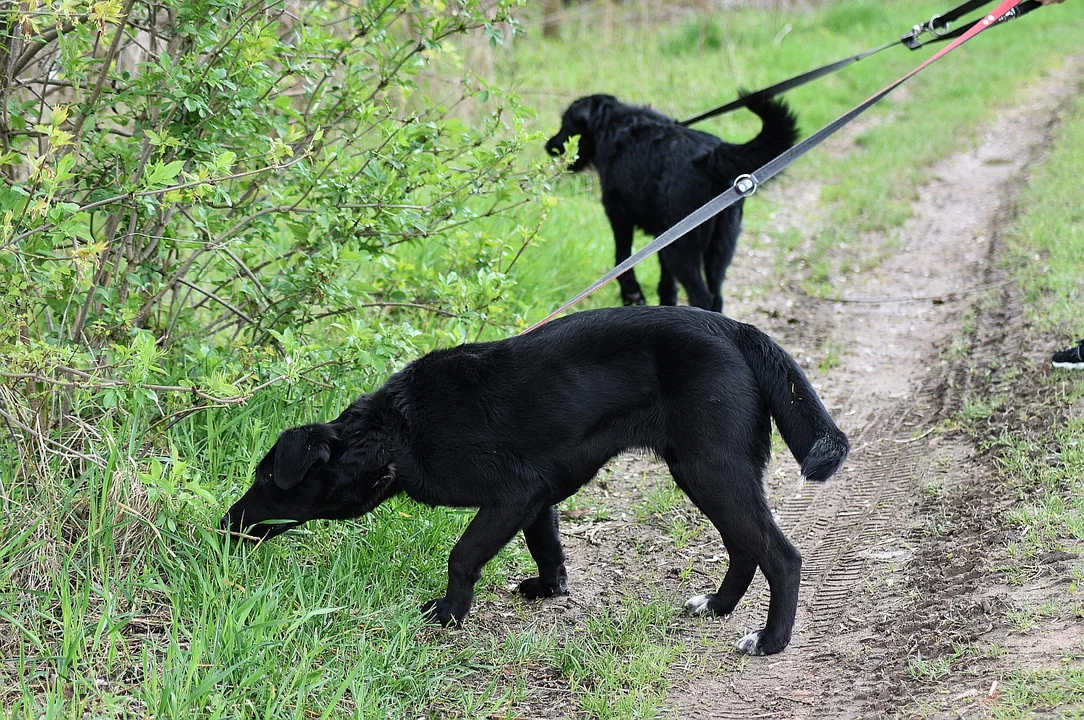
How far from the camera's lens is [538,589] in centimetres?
392

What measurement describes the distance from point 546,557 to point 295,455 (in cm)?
105

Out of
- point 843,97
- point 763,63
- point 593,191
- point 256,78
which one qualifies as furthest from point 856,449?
point 763,63

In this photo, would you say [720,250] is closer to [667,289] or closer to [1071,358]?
[667,289]

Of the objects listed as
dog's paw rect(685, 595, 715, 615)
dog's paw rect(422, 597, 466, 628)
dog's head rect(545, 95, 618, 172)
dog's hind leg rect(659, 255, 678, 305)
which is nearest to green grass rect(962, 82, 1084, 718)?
dog's paw rect(685, 595, 715, 615)

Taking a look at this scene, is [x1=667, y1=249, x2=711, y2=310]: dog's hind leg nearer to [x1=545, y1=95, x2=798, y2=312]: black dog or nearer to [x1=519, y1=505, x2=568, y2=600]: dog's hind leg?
[x1=545, y1=95, x2=798, y2=312]: black dog

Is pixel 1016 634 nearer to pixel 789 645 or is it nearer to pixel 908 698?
pixel 908 698

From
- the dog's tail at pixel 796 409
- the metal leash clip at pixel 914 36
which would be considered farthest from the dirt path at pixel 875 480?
the metal leash clip at pixel 914 36

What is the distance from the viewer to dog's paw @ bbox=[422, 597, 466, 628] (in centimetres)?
358

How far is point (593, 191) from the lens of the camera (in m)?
8.44

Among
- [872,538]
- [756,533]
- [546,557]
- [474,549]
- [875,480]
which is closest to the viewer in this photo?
[756,533]

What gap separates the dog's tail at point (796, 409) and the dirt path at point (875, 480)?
2.03ft

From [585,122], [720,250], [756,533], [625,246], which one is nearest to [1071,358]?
[720,250]

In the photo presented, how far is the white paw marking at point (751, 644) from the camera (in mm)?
3412

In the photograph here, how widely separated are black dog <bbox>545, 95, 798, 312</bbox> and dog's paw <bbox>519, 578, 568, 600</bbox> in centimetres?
241
